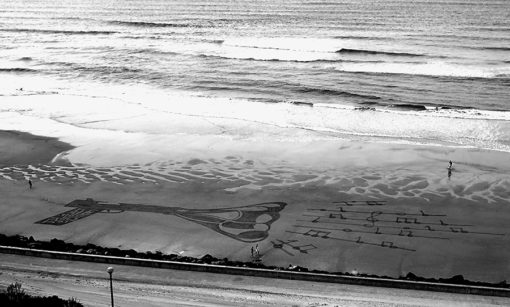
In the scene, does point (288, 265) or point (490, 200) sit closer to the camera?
point (288, 265)

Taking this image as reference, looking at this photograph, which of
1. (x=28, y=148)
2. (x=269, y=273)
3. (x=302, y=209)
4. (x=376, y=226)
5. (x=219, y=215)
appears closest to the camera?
(x=269, y=273)

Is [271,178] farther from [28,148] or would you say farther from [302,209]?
[28,148]

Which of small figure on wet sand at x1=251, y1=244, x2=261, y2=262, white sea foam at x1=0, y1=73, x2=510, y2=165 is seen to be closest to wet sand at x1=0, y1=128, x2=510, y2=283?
small figure on wet sand at x1=251, y1=244, x2=261, y2=262

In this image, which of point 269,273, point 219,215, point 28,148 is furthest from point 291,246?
point 28,148

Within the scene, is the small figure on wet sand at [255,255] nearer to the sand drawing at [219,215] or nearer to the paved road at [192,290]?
the sand drawing at [219,215]

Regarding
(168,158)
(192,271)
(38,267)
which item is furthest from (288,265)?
(168,158)

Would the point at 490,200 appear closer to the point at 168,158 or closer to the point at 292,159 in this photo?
the point at 292,159
